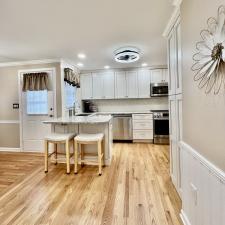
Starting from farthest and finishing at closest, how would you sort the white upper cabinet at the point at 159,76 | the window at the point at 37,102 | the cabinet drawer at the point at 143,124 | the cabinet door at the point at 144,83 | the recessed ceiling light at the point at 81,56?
the cabinet door at the point at 144,83 → the white upper cabinet at the point at 159,76 → the cabinet drawer at the point at 143,124 → the window at the point at 37,102 → the recessed ceiling light at the point at 81,56

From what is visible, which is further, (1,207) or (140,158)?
(140,158)

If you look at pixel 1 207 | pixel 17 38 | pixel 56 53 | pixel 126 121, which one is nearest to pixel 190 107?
pixel 1 207

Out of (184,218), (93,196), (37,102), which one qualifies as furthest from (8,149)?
(184,218)

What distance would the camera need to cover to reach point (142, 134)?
5.41 metres

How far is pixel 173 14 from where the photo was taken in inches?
88.0

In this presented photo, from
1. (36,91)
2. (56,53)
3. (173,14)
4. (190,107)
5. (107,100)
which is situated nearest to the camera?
(190,107)

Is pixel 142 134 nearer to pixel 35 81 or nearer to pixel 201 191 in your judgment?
pixel 35 81

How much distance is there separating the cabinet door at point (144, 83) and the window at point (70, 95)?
2118 millimetres

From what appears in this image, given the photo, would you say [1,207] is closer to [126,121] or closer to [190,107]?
[190,107]

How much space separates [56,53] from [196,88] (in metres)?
3.26

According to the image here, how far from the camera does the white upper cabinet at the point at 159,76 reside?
5.52 m

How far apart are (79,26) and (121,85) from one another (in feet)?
10.9

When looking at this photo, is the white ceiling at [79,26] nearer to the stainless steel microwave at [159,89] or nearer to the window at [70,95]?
the window at [70,95]

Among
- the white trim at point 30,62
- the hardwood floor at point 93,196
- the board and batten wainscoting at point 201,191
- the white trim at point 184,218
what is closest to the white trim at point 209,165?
the board and batten wainscoting at point 201,191
